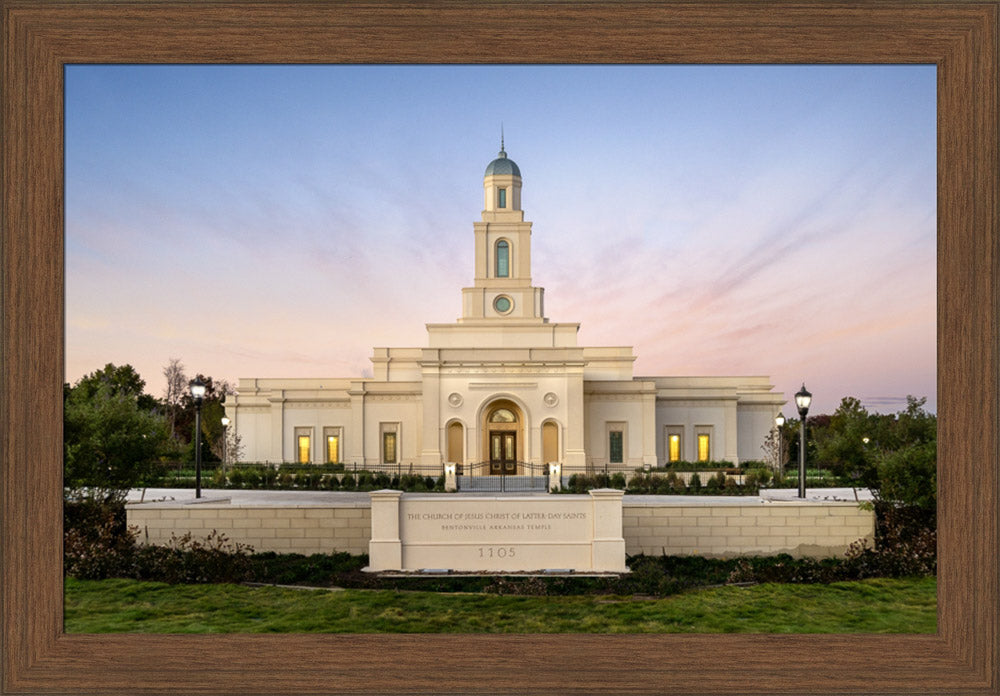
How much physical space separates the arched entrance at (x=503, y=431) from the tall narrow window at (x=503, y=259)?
4.91 metres

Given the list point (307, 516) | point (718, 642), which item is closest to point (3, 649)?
point (307, 516)

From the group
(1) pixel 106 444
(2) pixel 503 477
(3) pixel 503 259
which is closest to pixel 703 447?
(3) pixel 503 259

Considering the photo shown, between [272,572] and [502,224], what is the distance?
21.2 metres

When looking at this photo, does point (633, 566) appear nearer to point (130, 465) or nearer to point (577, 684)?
point (577, 684)

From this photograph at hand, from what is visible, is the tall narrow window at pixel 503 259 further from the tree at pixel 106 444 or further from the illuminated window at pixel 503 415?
the tree at pixel 106 444

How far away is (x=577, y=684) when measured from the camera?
685 centimetres

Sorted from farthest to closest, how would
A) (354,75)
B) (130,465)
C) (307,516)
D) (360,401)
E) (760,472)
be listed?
(360,401)
(760,472)
(130,465)
(307,516)
(354,75)

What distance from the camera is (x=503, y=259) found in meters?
30.8

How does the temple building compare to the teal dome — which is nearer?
the temple building

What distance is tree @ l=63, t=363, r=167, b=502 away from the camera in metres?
11.9

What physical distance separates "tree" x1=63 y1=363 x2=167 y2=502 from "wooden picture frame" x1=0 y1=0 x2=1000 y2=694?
4.96 meters

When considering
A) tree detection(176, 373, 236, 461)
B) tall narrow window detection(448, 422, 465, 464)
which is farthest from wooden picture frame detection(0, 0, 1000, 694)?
Result: tree detection(176, 373, 236, 461)

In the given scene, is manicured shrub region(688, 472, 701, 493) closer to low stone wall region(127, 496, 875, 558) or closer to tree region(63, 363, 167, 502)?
low stone wall region(127, 496, 875, 558)

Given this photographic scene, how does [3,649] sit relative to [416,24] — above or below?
below
